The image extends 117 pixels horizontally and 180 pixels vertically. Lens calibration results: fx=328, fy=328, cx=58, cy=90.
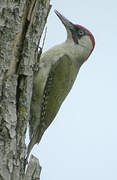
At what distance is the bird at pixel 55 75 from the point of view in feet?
11.5

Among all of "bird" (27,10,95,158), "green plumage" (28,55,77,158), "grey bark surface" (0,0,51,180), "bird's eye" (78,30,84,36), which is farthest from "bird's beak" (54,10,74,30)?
"grey bark surface" (0,0,51,180)

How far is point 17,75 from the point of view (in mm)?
2318

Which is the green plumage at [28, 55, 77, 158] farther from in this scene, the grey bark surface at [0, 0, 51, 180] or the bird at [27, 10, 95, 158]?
the grey bark surface at [0, 0, 51, 180]

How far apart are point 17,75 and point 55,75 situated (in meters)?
1.41

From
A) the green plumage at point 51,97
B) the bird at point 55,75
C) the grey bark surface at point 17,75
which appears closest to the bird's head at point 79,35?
the bird at point 55,75

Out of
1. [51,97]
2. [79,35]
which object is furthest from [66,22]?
[51,97]

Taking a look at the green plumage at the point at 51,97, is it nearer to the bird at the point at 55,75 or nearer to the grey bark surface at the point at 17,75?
the bird at the point at 55,75

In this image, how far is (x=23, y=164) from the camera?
95.0 inches

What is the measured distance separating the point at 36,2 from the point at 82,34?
1.78 meters

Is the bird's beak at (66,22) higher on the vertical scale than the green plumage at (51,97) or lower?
higher

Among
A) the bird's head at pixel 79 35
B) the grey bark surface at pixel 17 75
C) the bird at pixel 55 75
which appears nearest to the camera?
the grey bark surface at pixel 17 75

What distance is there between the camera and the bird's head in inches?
162

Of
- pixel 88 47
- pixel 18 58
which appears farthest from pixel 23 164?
pixel 88 47

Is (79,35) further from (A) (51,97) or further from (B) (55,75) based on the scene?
(A) (51,97)
